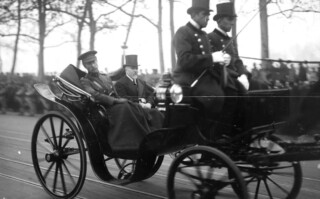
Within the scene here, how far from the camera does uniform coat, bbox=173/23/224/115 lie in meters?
3.39

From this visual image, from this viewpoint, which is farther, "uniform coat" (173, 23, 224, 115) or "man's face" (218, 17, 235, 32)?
"man's face" (218, 17, 235, 32)

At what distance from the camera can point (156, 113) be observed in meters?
4.32

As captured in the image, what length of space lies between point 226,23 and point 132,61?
1.59m

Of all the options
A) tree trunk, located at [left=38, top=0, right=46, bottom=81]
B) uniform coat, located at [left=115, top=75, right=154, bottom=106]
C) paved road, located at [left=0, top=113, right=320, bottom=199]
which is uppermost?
tree trunk, located at [left=38, top=0, right=46, bottom=81]

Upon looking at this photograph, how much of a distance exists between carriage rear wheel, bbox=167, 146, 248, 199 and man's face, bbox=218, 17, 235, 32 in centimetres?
117

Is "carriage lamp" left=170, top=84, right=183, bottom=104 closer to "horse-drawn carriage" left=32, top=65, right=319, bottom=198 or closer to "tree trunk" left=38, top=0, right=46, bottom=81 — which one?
"horse-drawn carriage" left=32, top=65, right=319, bottom=198

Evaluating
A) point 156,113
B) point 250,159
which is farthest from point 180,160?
point 156,113

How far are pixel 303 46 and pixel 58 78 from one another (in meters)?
2.53

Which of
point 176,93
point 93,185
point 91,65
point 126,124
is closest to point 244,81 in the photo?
point 176,93

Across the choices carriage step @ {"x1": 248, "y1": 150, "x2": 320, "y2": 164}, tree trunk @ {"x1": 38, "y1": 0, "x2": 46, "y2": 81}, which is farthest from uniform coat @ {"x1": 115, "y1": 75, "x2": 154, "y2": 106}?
tree trunk @ {"x1": 38, "y1": 0, "x2": 46, "y2": 81}

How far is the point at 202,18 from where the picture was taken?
142 inches

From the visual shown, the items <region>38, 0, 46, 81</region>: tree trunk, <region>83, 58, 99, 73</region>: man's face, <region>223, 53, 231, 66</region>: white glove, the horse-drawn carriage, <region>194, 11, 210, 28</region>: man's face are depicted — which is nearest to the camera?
the horse-drawn carriage

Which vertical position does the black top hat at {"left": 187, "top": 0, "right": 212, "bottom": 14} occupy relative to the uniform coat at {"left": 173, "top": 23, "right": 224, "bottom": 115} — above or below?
above

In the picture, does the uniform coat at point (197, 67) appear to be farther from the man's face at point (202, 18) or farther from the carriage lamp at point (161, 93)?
the carriage lamp at point (161, 93)
